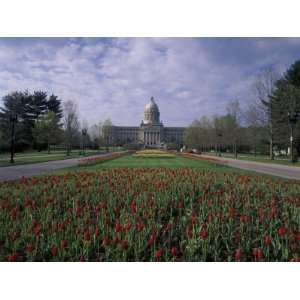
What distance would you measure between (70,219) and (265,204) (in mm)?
4151

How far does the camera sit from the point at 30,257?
307 centimetres

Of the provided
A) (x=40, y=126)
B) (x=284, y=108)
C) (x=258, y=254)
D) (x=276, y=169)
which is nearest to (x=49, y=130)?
(x=40, y=126)

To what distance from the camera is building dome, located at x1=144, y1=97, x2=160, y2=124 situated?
124m

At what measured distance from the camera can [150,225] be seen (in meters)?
3.82

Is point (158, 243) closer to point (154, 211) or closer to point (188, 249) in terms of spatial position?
point (188, 249)

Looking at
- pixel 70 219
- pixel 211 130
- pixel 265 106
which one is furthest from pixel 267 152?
pixel 70 219

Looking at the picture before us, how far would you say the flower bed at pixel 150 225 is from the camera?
315 cm

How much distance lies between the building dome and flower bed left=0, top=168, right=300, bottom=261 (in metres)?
119

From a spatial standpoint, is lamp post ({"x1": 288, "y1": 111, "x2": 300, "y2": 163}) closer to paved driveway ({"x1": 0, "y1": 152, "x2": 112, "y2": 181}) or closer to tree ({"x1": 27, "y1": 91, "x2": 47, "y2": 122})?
paved driveway ({"x1": 0, "y1": 152, "x2": 112, "y2": 181})

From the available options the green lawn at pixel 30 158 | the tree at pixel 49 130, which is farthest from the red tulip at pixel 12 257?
the tree at pixel 49 130

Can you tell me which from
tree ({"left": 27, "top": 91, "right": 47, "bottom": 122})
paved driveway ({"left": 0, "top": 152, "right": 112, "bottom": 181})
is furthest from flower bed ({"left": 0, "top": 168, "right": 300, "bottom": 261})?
tree ({"left": 27, "top": 91, "right": 47, "bottom": 122})

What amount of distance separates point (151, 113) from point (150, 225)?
122 m

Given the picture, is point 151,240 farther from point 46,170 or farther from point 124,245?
point 46,170

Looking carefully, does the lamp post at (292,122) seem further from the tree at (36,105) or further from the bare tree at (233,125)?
the tree at (36,105)
